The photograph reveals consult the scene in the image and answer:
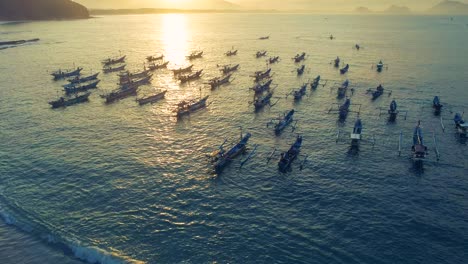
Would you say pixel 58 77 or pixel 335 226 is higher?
pixel 58 77

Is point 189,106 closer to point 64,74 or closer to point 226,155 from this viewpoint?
point 226,155

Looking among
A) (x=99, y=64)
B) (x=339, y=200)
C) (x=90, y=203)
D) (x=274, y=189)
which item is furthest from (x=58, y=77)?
(x=339, y=200)

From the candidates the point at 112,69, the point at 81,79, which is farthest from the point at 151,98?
the point at 112,69

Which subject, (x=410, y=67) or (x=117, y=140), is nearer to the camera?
(x=117, y=140)

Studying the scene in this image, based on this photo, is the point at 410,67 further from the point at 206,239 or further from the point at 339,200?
the point at 206,239

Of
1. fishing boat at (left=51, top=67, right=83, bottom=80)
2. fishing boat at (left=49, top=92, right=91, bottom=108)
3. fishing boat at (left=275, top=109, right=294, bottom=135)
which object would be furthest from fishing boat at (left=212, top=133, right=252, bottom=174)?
Result: fishing boat at (left=51, top=67, right=83, bottom=80)

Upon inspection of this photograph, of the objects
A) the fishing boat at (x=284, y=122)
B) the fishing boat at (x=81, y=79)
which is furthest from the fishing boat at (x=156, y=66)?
the fishing boat at (x=284, y=122)
